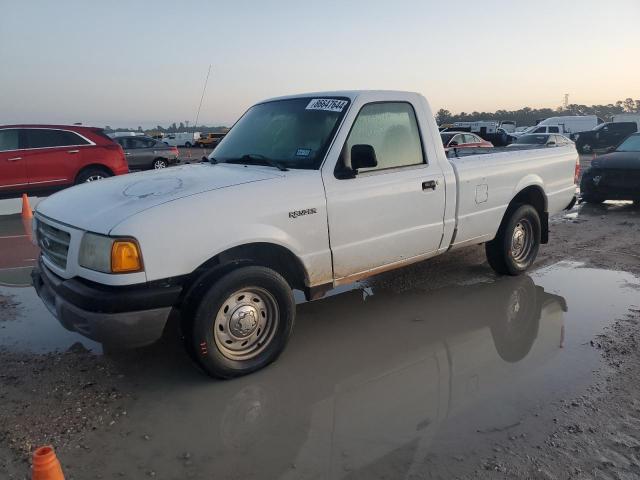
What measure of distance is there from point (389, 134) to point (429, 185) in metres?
0.58

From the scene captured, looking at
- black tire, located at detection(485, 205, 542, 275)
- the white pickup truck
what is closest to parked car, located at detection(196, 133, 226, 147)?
black tire, located at detection(485, 205, 542, 275)

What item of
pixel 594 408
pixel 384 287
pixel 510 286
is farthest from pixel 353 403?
pixel 510 286

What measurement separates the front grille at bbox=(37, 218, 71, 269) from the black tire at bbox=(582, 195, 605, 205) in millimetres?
10442

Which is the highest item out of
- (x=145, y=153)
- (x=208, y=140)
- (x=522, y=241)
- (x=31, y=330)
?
(x=208, y=140)

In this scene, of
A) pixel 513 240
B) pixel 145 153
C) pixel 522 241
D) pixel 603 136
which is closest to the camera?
pixel 513 240

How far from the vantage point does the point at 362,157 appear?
392cm

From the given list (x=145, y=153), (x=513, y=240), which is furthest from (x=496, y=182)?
(x=145, y=153)

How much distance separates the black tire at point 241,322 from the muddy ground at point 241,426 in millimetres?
154

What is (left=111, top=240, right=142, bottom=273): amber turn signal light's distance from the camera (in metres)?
3.06

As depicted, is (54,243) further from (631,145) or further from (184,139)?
(184,139)

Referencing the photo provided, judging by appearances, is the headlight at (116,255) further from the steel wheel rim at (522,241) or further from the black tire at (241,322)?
the steel wheel rim at (522,241)

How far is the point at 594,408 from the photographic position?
3.21 m

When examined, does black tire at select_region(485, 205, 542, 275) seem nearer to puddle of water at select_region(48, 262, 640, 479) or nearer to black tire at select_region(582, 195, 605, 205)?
puddle of water at select_region(48, 262, 640, 479)

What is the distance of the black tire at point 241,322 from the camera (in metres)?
Answer: 3.31
